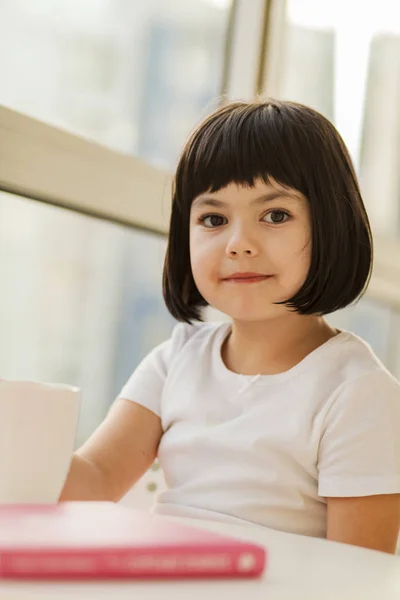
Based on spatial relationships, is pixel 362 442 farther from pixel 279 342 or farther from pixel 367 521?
pixel 279 342

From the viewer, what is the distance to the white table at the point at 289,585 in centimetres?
49

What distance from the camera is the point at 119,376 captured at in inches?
60.9

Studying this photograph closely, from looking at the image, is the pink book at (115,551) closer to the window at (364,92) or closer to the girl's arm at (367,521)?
the girl's arm at (367,521)

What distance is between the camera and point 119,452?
109cm

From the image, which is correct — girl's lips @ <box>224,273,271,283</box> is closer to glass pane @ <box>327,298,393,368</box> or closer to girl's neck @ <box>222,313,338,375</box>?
girl's neck @ <box>222,313,338,375</box>

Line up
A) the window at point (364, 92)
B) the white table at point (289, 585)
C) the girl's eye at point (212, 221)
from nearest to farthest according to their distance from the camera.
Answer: the white table at point (289, 585)
the girl's eye at point (212, 221)
the window at point (364, 92)

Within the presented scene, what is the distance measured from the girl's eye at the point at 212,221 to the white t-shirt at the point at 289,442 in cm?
18

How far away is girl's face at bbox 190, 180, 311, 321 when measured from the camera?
971 millimetres

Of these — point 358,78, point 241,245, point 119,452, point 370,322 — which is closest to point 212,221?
point 241,245

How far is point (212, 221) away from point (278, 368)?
193 millimetres

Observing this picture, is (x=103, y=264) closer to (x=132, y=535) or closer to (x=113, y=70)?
(x=113, y=70)

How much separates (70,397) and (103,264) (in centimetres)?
77

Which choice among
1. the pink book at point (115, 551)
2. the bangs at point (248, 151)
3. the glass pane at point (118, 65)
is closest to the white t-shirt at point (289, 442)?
the bangs at point (248, 151)

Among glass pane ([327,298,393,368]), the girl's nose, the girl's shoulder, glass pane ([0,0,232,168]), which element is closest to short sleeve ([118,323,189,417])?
the girl's shoulder
